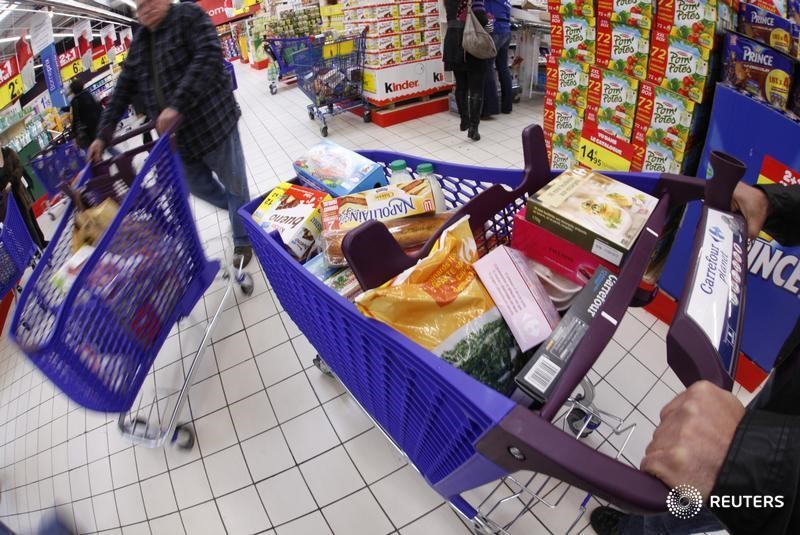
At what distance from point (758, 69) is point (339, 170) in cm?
144

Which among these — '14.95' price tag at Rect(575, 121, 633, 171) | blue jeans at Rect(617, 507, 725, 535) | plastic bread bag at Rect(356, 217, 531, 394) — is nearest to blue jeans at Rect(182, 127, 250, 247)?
plastic bread bag at Rect(356, 217, 531, 394)

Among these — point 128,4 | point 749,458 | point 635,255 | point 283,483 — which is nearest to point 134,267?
point 283,483

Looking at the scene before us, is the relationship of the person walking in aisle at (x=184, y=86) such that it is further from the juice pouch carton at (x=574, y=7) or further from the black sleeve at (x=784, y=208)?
the black sleeve at (x=784, y=208)

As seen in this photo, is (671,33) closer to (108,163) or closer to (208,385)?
(108,163)

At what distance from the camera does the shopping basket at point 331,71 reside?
4.95 metres

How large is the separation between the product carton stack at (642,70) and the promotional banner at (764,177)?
14cm

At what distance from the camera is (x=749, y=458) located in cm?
50

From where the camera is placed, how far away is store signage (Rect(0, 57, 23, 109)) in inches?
157

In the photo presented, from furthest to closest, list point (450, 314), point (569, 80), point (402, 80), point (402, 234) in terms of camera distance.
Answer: point (402, 80)
point (569, 80)
point (402, 234)
point (450, 314)

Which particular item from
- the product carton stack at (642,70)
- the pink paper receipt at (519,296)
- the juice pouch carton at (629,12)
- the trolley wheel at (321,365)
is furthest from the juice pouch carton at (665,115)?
the trolley wheel at (321,365)

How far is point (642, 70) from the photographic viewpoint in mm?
1897

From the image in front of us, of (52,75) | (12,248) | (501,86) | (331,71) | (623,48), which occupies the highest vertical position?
(623,48)

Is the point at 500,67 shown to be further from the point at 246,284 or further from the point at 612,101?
the point at 246,284

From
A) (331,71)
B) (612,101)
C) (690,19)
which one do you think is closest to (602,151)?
(612,101)
